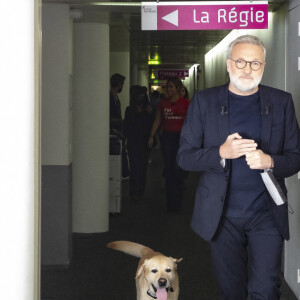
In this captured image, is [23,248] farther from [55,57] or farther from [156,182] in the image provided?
[156,182]

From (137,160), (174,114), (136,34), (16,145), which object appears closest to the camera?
(16,145)

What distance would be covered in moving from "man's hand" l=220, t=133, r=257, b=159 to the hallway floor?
224cm

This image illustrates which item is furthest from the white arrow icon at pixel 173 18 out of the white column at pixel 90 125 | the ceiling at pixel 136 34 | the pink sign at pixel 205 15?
the white column at pixel 90 125

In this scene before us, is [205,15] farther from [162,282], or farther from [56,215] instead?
[56,215]

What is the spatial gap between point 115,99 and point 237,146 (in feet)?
21.1

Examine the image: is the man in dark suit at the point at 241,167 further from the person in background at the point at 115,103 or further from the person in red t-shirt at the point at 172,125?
the person in background at the point at 115,103

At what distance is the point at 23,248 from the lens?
97.8 inches

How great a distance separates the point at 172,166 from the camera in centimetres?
908

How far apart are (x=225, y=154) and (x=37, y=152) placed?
1.00 meters

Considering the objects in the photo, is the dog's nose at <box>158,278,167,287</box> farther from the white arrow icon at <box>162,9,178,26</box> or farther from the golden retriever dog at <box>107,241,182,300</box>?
the white arrow icon at <box>162,9,178,26</box>

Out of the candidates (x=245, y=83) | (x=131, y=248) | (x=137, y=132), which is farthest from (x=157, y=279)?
(x=137, y=132)

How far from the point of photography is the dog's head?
4.13 m

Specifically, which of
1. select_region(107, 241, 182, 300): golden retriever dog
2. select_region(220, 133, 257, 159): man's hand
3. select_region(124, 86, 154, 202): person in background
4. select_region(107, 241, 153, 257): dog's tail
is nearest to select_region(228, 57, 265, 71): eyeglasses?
select_region(220, 133, 257, 159): man's hand

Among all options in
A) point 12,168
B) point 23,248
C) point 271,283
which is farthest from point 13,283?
point 271,283
